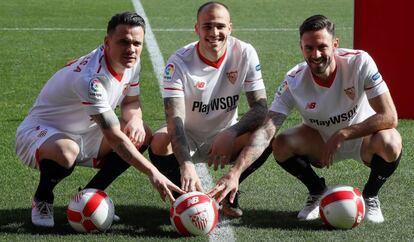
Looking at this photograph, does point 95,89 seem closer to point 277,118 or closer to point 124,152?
point 124,152

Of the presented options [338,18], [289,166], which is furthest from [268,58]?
[289,166]

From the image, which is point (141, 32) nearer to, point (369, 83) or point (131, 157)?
point (131, 157)

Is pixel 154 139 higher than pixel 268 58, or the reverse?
pixel 154 139

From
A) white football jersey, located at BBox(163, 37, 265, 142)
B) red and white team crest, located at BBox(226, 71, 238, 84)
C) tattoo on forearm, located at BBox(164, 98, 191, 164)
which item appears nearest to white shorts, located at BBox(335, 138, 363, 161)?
white football jersey, located at BBox(163, 37, 265, 142)

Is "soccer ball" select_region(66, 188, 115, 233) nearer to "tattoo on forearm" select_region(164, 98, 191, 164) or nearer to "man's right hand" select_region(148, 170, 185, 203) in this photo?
"man's right hand" select_region(148, 170, 185, 203)

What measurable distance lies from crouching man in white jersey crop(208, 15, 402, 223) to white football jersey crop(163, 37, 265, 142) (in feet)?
1.04

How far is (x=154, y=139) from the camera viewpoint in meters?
7.16

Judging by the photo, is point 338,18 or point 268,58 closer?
point 268,58

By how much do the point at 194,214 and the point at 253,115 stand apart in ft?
3.37

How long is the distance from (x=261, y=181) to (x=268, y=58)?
6.06 meters

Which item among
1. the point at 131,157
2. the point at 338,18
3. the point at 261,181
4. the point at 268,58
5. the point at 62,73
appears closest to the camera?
the point at 131,157

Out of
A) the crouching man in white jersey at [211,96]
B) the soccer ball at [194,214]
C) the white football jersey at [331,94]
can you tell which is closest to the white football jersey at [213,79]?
the crouching man in white jersey at [211,96]

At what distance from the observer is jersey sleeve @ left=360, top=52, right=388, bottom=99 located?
6.79 meters

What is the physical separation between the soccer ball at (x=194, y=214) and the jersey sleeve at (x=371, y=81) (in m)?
1.32
